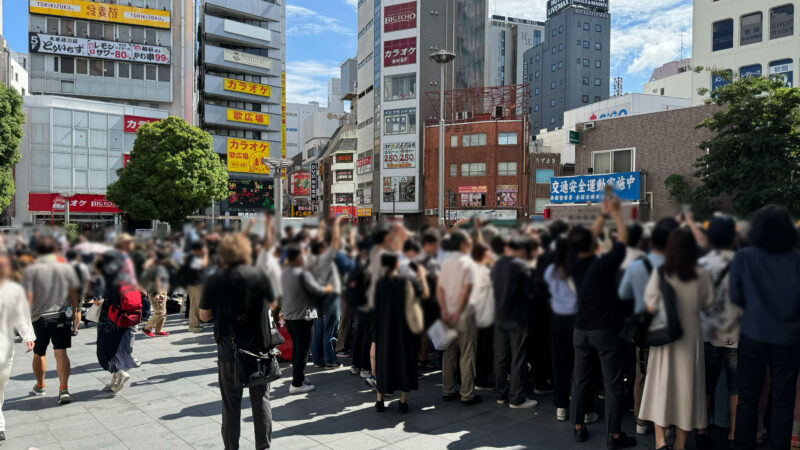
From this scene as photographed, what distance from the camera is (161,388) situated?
8117 mm

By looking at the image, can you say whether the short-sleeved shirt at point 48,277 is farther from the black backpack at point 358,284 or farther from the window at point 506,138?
the window at point 506,138

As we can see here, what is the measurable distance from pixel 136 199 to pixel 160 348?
16.0 metres

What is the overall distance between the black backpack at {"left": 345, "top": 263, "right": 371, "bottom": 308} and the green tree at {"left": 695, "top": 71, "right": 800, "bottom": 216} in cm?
1743

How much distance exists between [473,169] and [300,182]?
29924mm

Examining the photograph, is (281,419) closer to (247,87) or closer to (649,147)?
(649,147)

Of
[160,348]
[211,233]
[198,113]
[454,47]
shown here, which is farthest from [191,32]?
[211,233]

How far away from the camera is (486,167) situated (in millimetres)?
40062

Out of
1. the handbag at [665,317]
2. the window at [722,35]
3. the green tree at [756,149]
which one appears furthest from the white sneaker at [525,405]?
the window at [722,35]

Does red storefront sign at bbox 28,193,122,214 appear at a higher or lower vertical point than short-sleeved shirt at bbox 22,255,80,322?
higher

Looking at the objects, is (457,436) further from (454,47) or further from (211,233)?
(454,47)

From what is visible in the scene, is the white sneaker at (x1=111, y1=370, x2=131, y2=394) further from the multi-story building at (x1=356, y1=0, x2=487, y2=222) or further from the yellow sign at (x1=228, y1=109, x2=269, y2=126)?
the yellow sign at (x1=228, y1=109, x2=269, y2=126)

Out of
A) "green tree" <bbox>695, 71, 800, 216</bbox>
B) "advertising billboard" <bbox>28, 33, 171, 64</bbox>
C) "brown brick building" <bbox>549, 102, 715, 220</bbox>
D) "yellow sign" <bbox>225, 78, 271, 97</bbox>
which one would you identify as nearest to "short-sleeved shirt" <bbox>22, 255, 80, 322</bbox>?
"green tree" <bbox>695, 71, 800, 216</bbox>

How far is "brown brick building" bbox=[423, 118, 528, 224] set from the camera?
39.5 metres

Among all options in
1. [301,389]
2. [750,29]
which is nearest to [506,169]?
[750,29]
